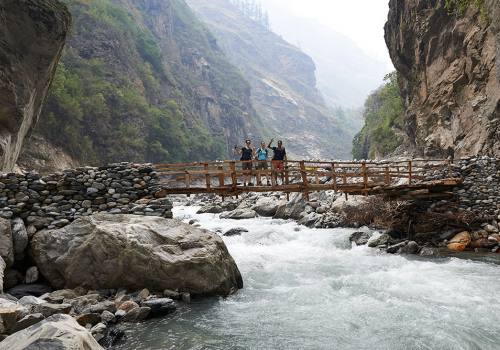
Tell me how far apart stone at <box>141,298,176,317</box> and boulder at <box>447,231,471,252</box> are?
35.3 ft

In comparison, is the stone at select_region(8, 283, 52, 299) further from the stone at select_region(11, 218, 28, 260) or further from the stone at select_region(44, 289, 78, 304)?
the stone at select_region(11, 218, 28, 260)

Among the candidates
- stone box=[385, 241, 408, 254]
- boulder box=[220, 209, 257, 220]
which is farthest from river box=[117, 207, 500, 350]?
boulder box=[220, 209, 257, 220]

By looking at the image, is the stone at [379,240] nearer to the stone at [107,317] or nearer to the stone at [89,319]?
the stone at [107,317]

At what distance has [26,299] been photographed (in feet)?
25.5

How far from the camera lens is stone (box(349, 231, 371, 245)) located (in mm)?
15640

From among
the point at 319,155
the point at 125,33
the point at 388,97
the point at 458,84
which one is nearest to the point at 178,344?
the point at 458,84

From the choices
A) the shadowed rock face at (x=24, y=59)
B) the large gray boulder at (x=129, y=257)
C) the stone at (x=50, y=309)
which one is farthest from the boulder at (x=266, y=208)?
the stone at (x=50, y=309)

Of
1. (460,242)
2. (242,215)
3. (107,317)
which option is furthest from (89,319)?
(242,215)

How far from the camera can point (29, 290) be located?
9055 mm

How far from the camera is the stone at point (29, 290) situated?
8830 millimetres

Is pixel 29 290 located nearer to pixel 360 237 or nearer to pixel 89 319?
pixel 89 319

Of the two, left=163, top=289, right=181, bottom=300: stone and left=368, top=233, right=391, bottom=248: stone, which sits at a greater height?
left=163, top=289, right=181, bottom=300: stone

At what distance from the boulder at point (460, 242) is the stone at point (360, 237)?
2.91 m

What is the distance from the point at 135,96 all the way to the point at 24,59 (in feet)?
120
